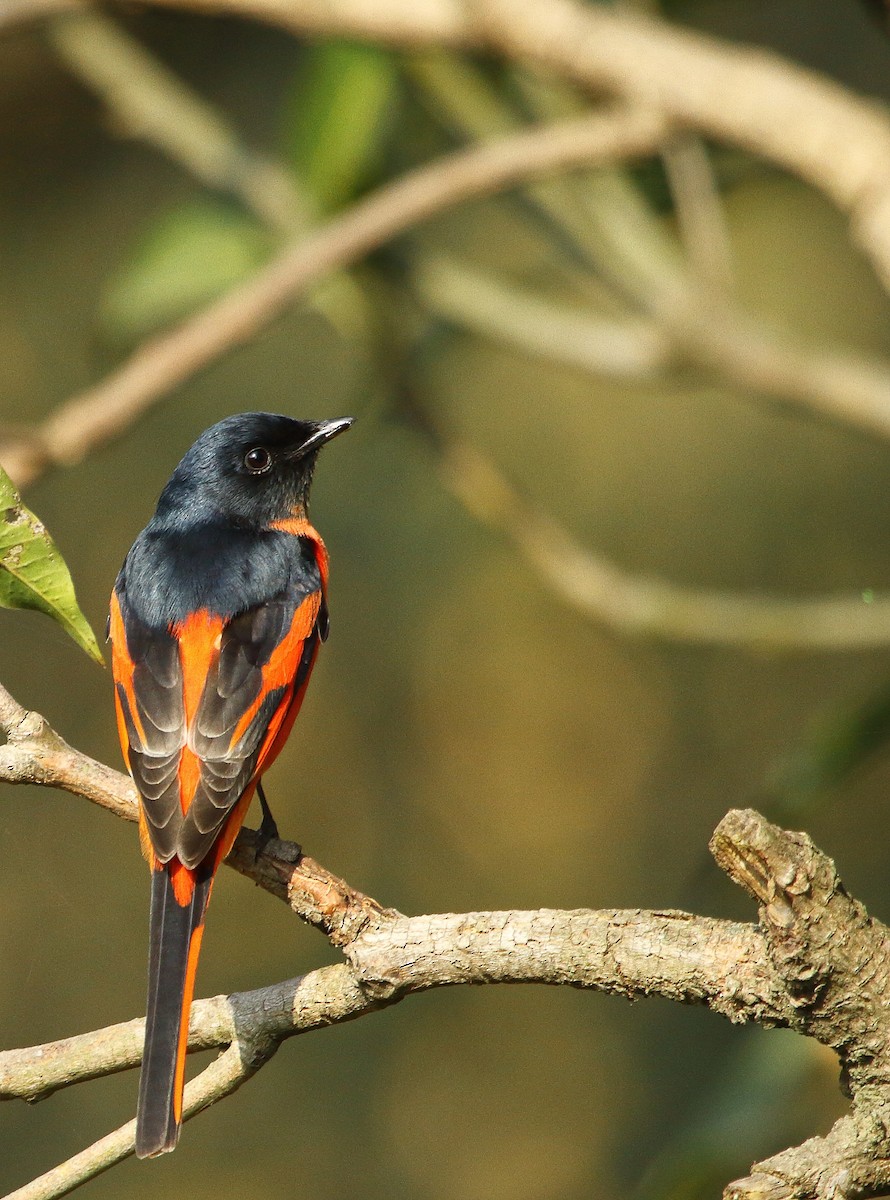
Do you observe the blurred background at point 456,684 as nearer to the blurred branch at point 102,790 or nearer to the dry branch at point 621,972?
the blurred branch at point 102,790

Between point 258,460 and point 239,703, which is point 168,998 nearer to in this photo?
point 239,703

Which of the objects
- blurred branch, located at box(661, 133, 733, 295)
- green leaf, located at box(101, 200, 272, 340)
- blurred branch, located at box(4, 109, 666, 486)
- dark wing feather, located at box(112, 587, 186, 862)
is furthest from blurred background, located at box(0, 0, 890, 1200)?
dark wing feather, located at box(112, 587, 186, 862)

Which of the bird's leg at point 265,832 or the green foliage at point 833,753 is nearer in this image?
the bird's leg at point 265,832

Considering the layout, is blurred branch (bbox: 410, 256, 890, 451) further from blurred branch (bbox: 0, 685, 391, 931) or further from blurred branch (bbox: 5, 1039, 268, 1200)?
blurred branch (bbox: 5, 1039, 268, 1200)

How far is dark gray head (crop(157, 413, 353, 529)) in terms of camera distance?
352 cm

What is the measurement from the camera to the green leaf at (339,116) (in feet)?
13.3

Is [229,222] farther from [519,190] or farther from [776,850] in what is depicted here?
[776,850]

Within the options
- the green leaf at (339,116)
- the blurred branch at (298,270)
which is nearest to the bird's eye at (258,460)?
the blurred branch at (298,270)

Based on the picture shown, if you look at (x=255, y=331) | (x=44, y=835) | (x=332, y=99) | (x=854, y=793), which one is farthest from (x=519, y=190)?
(x=854, y=793)

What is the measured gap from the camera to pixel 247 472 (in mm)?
3572

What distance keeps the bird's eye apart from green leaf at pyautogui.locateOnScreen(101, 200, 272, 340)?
837mm

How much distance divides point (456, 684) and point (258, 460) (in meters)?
5.01

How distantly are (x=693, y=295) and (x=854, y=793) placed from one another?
4384 mm

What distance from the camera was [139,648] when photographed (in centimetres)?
294
